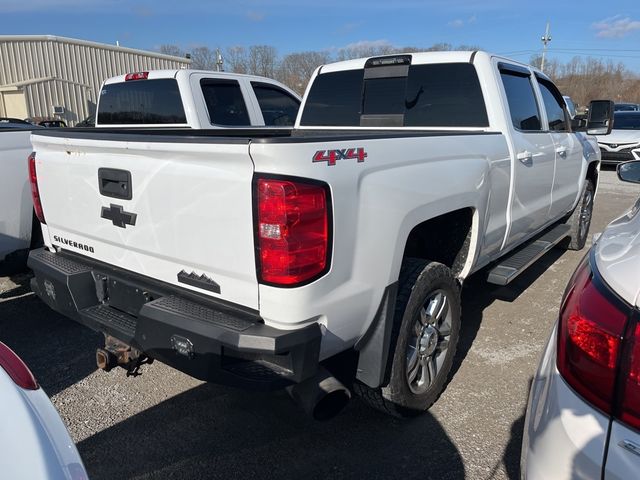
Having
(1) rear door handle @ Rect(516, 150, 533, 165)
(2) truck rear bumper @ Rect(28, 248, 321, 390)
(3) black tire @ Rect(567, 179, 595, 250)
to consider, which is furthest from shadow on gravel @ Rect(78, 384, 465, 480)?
(3) black tire @ Rect(567, 179, 595, 250)

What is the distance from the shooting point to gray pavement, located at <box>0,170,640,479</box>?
267 centimetres

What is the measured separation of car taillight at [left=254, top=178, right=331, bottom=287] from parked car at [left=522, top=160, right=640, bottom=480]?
0.93 metres

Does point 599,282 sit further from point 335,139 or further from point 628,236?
point 335,139

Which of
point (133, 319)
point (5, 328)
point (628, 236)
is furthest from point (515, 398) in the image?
point (5, 328)

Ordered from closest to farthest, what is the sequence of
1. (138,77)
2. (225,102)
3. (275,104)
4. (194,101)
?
(194,101), (225,102), (138,77), (275,104)

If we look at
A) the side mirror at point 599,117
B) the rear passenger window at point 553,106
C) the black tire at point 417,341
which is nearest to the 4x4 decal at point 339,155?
the black tire at point 417,341

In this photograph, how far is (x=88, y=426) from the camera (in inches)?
119

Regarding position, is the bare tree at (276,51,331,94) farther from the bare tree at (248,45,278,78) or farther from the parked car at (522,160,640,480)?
the parked car at (522,160,640,480)

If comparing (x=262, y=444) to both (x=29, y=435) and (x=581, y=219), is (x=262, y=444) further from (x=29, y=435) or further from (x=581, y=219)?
(x=581, y=219)

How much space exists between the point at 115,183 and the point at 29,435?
1547 mm

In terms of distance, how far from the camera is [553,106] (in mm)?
5242

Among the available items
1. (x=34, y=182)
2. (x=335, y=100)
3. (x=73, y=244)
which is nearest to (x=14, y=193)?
(x=34, y=182)

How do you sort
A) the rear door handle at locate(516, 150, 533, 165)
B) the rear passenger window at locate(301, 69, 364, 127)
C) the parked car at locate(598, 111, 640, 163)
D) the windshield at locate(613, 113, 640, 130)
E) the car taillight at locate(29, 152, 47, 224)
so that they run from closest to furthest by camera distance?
the car taillight at locate(29, 152, 47, 224)
the rear door handle at locate(516, 150, 533, 165)
the rear passenger window at locate(301, 69, 364, 127)
the parked car at locate(598, 111, 640, 163)
the windshield at locate(613, 113, 640, 130)

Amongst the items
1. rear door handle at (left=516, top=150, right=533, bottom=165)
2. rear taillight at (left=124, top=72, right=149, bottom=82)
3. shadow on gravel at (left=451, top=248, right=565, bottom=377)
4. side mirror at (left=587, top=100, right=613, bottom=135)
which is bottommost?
shadow on gravel at (left=451, top=248, right=565, bottom=377)
